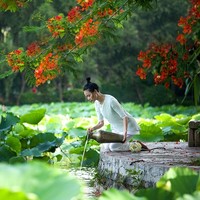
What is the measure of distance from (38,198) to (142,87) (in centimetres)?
3372

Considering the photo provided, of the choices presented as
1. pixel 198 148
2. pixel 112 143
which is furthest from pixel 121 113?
pixel 198 148

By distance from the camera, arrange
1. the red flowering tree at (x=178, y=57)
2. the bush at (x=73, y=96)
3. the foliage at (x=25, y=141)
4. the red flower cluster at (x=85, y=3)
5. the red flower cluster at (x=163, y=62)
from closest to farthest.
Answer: the red flower cluster at (x=85, y=3) < the red flowering tree at (x=178, y=57) < the red flower cluster at (x=163, y=62) < the foliage at (x=25, y=141) < the bush at (x=73, y=96)

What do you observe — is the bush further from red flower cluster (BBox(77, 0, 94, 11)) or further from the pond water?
red flower cluster (BBox(77, 0, 94, 11))

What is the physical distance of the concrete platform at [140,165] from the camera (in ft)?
19.0

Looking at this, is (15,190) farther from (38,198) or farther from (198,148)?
(198,148)

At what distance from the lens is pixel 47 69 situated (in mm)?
6281

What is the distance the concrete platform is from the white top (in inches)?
15.8

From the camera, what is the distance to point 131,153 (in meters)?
7.30

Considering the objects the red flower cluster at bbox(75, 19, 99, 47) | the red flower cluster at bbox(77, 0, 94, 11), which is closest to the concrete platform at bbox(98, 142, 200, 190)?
the red flower cluster at bbox(75, 19, 99, 47)

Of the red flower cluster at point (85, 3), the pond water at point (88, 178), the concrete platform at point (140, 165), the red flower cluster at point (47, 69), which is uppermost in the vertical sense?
the red flower cluster at point (85, 3)

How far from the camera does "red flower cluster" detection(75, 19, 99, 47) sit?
6.43 meters

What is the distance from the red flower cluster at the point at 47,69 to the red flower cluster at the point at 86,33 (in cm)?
31

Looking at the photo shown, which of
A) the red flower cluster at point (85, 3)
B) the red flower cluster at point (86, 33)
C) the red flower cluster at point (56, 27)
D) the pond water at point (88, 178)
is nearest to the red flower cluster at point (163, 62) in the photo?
the red flower cluster at point (86, 33)

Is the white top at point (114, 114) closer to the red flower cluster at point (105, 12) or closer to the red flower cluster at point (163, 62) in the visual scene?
the red flower cluster at point (163, 62)
